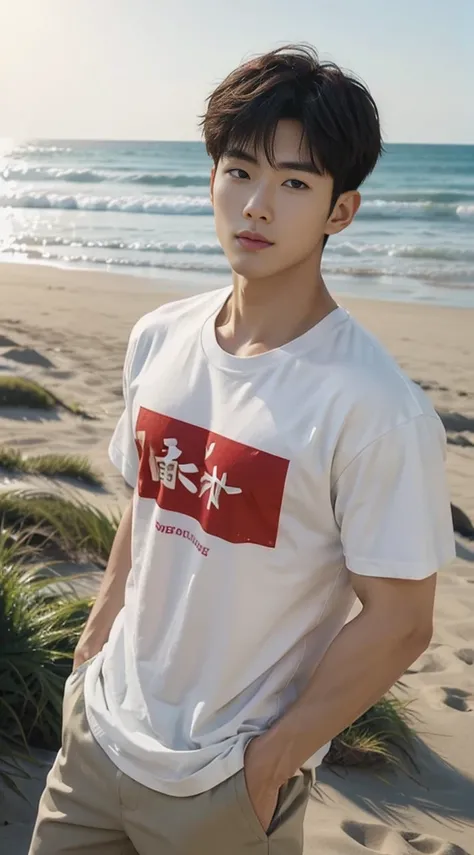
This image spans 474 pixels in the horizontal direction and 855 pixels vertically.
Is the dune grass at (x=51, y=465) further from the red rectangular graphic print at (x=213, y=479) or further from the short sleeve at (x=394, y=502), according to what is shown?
the short sleeve at (x=394, y=502)

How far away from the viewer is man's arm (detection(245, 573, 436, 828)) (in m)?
1.82

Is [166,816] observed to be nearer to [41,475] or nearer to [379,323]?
[41,475]

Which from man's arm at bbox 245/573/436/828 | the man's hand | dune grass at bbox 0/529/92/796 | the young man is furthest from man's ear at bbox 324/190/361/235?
dune grass at bbox 0/529/92/796

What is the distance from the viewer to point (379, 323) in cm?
1462

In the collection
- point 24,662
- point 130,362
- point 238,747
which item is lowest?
point 24,662

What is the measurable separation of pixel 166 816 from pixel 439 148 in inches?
2303

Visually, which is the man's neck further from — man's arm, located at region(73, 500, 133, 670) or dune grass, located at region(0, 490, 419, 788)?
dune grass, located at region(0, 490, 419, 788)

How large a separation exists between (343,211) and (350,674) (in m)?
0.87

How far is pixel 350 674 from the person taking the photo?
183 cm

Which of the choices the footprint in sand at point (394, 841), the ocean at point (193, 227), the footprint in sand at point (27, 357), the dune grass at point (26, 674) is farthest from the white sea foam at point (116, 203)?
the footprint in sand at point (394, 841)

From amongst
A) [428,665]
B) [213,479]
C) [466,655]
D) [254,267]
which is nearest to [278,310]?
[254,267]

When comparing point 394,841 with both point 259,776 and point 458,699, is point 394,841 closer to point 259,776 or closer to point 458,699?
point 458,699

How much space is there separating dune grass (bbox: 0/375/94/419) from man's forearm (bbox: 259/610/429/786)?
635 cm

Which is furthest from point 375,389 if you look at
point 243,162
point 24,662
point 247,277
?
point 24,662
